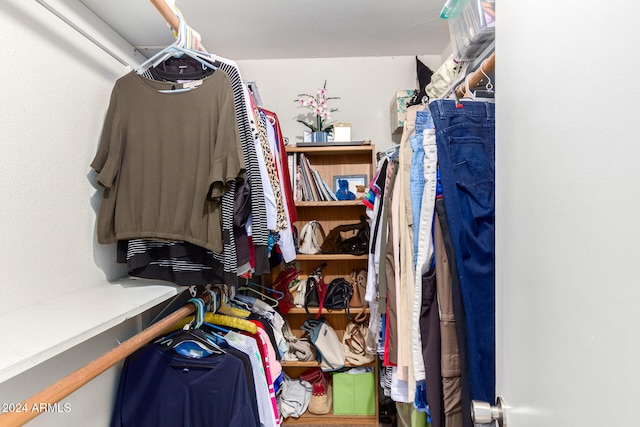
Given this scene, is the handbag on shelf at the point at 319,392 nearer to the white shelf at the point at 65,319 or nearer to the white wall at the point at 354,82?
the white shelf at the point at 65,319

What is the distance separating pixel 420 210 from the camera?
3.65ft

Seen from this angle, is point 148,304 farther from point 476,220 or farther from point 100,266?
point 476,220

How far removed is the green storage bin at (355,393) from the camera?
2.16 metres

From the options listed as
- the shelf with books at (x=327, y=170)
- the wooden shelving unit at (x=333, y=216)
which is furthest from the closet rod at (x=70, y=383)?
the wooden shelving unit at (x=333, y=216)

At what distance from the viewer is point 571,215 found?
41cm

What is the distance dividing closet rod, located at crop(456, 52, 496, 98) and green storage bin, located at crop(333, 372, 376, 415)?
1755 mm

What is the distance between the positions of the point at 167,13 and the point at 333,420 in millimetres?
2296

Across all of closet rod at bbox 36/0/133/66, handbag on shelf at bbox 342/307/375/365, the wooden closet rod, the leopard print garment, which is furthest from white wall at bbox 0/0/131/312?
handbag on shelf at bbox 342/307/375/365

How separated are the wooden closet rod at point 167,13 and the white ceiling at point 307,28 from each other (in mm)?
179

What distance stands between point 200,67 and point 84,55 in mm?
378

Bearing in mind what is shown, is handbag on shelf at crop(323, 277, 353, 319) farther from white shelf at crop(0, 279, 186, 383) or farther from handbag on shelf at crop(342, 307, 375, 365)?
white shelf at crop(0, 279, 186, 383)

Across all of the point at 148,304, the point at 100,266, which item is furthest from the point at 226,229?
the point at 100,266

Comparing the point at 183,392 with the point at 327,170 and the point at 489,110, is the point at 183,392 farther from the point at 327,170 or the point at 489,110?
the point at 327,170

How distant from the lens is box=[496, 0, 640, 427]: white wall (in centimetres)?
32
